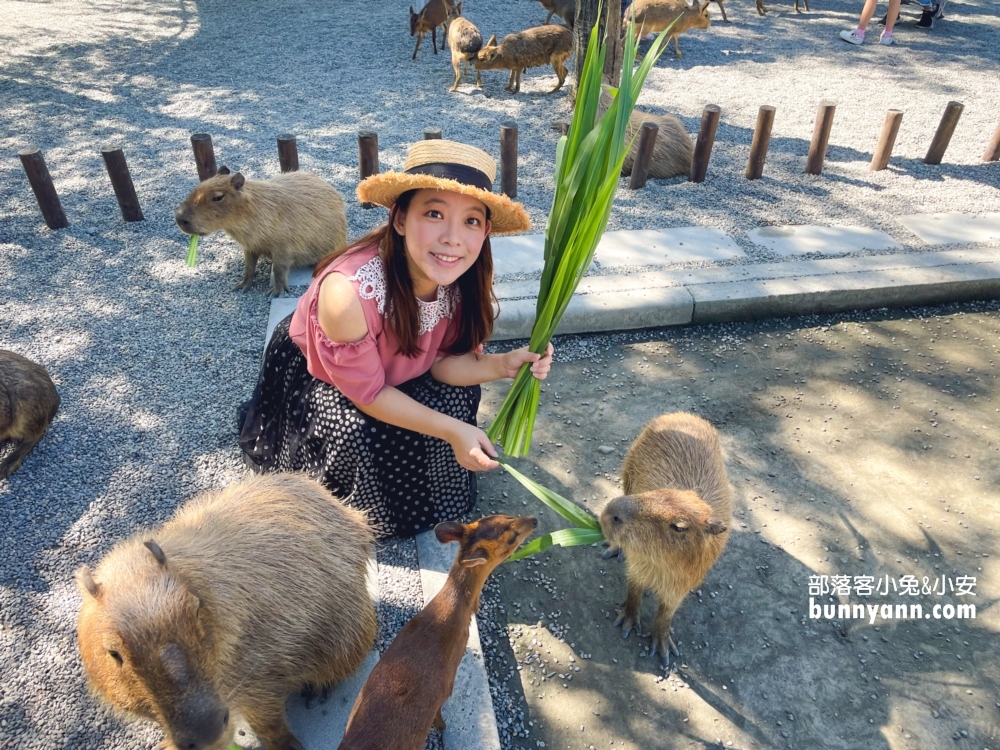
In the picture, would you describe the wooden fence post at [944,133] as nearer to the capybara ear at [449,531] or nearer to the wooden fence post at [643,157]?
the wooden fence post at [643,157]

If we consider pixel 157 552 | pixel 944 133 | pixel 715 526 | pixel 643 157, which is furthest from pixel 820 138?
pixel 157 552

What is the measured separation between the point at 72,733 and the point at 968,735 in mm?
3276

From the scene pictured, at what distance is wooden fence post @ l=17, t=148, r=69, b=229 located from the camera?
16.8 feet

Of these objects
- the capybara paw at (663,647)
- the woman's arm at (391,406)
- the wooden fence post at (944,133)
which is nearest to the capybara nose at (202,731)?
the woman's arm at (391,406)

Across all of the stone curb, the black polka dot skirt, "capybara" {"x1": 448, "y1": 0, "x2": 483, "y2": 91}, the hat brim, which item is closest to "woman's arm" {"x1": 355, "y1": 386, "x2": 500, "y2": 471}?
the black polka dot skirt

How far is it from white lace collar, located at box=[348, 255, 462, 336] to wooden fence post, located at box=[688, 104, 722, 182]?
4.19 meters

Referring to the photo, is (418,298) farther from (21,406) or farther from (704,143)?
(704,143)

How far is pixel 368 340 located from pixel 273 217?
263 cm

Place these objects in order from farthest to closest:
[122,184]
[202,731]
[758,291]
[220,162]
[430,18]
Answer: [430,18]
[220,162]
[122,184]
[758,291]
[202,731]

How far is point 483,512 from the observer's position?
3322 millimetres

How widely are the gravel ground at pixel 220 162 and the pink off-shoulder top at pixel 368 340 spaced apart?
0.91m

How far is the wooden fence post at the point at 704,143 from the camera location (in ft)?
19.4

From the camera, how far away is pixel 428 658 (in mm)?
2111

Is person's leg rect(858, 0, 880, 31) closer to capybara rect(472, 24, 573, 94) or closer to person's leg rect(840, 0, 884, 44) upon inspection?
person's leg rect(840, 0, 884, 44)
